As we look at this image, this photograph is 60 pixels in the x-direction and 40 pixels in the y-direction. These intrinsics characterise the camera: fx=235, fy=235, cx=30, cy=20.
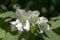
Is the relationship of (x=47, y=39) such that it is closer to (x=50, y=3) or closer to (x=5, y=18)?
(x=5, y=18)

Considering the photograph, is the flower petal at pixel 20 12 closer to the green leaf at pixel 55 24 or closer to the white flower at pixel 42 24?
the white flower at pixel 42 24

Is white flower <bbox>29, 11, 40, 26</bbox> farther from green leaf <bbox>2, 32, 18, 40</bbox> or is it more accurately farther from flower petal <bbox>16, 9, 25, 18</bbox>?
green leaf <bbox>2, 32, 18, 40</bbox>

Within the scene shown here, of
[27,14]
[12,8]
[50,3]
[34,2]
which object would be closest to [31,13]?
[27,14]

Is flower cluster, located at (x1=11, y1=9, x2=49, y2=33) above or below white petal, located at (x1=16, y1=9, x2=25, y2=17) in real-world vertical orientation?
below

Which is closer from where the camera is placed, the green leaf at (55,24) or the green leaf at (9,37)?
the green leaf at (9,37)

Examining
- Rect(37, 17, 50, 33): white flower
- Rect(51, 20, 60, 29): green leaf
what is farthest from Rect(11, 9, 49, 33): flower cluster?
Rect(51, 20, 60, 29): green leaf

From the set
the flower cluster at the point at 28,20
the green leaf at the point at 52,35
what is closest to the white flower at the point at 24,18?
the flower cluster at the point at 28,20

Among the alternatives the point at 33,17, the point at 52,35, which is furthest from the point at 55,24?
the point at 33,17

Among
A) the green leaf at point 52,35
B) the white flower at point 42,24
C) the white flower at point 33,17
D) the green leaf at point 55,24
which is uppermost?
the white flower at point 33,17

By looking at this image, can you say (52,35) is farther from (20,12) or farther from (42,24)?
(20,12)
